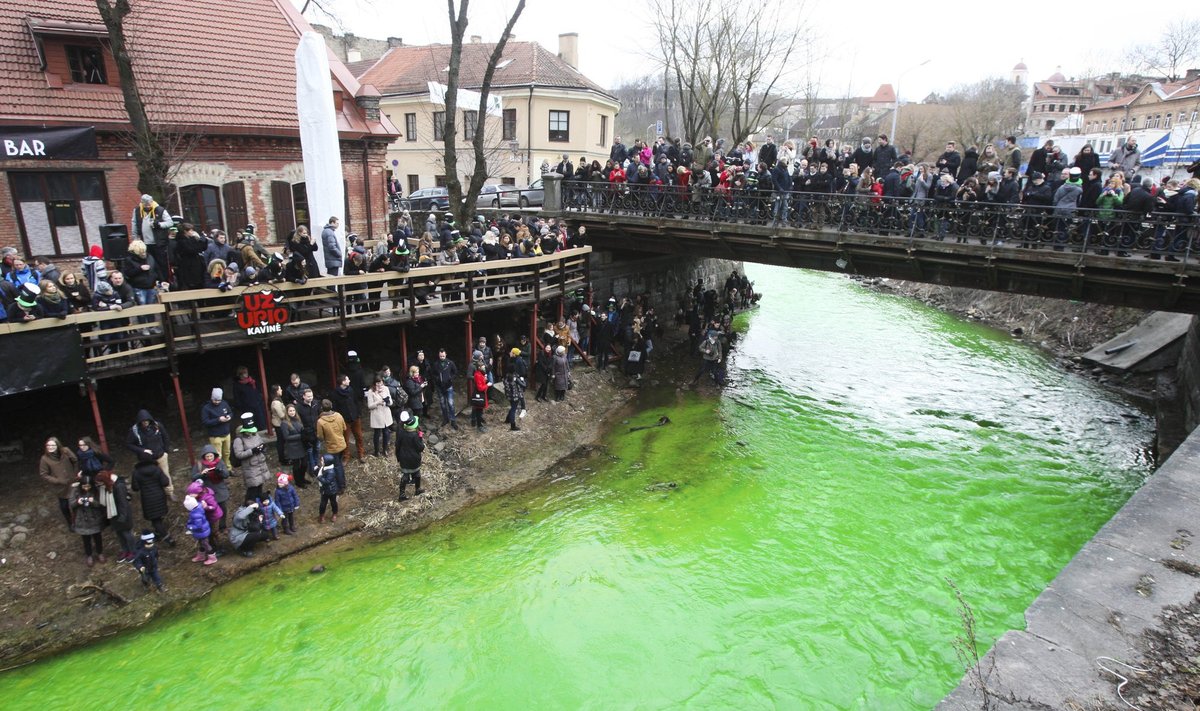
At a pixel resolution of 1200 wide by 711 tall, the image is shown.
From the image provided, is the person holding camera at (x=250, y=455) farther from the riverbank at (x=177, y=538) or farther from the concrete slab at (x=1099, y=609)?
the concrete slab at (x=1099, y=609)

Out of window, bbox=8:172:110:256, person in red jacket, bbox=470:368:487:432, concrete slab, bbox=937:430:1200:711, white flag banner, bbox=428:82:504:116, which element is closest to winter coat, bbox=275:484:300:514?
person in red jacket, bbox=470:368:487:432

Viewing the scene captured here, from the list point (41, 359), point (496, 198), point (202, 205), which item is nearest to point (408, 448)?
point (41, 359)

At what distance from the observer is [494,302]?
15.1 metres

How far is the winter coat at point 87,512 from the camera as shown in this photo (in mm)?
9102

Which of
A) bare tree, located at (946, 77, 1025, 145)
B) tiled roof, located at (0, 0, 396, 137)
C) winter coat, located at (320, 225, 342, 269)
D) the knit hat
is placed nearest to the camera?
the knit hat

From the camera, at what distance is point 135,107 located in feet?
40.9

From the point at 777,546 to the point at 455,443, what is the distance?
260 inches

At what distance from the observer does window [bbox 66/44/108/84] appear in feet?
54.6

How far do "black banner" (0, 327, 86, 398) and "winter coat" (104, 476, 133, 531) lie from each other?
66.9 inches

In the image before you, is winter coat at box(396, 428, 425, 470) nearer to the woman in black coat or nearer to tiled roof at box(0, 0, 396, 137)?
the woman in black coat

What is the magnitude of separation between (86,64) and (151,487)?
13.6 metres

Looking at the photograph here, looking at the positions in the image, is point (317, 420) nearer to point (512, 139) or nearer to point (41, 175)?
point (41, 175)

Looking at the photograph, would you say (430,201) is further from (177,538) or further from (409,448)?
(177,538)

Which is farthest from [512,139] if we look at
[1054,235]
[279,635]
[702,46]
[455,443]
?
[279,635]
